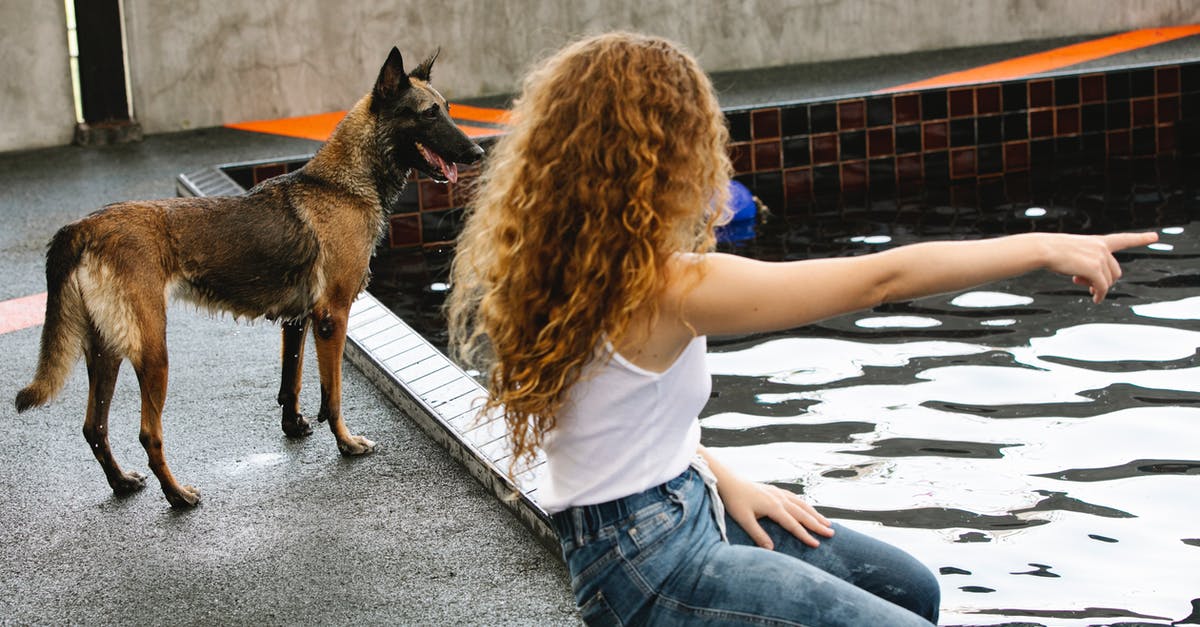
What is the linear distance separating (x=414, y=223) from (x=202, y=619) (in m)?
4.68

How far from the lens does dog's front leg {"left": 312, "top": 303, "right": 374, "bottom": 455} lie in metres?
3.92

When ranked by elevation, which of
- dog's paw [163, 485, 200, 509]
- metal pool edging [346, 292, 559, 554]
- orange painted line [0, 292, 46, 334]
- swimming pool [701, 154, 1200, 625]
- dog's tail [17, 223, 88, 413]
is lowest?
swimming pool [701, 154, 1200, 625]

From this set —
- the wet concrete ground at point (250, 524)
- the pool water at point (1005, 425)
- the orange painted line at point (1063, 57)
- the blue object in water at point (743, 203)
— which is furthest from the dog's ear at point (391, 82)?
the orange painted line at point (1063, 57)

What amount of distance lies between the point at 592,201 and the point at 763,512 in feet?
2.07

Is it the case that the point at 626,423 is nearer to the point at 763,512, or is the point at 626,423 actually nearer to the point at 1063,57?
the point at 763,512

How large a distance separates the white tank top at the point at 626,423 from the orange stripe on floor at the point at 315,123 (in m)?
7.26

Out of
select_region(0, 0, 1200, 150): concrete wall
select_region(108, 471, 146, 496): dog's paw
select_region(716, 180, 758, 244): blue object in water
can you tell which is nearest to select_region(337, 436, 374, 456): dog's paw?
select_region(108, 471, 146, 496): dog's paw

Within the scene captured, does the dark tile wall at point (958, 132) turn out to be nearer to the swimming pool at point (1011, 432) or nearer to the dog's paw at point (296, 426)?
the swimming pool at point (1011, 432)

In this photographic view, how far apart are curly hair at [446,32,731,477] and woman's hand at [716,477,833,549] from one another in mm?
378

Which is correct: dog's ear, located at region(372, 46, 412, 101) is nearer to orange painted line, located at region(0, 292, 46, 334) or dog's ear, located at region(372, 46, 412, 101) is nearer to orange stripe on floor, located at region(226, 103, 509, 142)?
orange painted line, located at region(0, 292, 46, 334)

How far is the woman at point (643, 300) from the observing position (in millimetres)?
1921

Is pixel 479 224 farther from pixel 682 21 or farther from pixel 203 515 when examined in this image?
pixel 682 21

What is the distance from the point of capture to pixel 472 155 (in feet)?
13.2

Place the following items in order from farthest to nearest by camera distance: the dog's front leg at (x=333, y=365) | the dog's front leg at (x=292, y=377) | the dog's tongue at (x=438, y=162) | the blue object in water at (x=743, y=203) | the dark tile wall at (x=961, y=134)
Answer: the dark tile wall at (x=961, y=134) < the blue object in water at (x=743, y=203) < the dog's front leg at (x=292, y=377) < the dog's tongue at (x=438, y=162) < the dog's front leg at (x=333, y=365)
